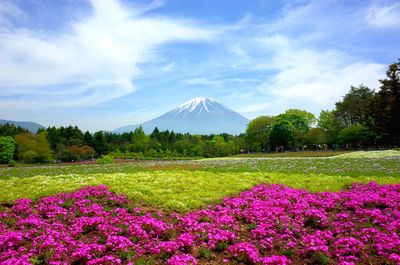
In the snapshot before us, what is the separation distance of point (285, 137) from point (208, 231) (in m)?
88.4

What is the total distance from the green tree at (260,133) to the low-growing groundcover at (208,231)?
3637 inches

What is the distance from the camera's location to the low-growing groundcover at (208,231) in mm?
8859

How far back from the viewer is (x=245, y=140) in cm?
11000

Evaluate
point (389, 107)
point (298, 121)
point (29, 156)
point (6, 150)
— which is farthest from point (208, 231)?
point (298, 121)

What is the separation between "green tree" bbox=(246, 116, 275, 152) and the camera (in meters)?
107

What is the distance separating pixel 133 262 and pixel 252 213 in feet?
19.5

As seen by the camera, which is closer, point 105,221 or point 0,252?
point 0,252

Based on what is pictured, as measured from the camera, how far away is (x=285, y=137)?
94938mm

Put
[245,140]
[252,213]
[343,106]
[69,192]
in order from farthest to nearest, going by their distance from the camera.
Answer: [245,140] < [343,106] < [69,192] < [252,213]

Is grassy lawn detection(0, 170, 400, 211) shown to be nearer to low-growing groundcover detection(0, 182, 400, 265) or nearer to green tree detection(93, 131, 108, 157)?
low-growing groundcover detection(0, 182, 400, 265)

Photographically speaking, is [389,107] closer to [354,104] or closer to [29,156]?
[354,104]

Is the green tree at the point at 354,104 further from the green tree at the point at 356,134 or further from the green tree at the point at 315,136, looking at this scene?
the green tree at the point at 356,134

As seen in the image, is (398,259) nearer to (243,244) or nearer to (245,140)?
(243,244)

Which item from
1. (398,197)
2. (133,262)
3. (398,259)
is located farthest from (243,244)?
(398,197)
